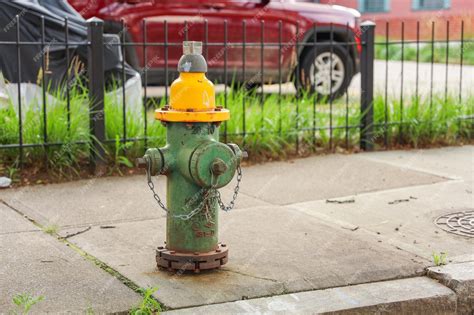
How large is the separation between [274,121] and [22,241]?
130 inches

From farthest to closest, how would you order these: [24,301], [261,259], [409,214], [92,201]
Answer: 1. [92,201]
2. [409,214]
3. [261,259]
4. [24,301]

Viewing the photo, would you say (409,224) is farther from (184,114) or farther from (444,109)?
(444,109)

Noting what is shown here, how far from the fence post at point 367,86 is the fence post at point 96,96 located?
2.56 m

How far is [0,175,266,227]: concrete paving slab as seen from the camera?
5.30m

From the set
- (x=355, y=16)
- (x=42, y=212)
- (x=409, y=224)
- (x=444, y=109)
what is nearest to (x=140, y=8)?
(x=355, y=16)

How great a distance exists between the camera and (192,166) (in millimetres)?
4043

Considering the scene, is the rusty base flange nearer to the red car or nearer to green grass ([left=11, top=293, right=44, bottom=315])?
green grass ([left=11, top=293, right=44, bottom=315])

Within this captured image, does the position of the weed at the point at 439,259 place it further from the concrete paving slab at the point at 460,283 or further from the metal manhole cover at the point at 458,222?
the metal manhole cover at the point at 458,222

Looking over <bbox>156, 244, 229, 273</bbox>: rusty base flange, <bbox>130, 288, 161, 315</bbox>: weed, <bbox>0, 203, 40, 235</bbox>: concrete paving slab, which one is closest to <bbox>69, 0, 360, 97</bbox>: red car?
<bbox>0, 203, 40, 235</bbox>: concrete paving slab

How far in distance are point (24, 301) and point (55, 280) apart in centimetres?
39

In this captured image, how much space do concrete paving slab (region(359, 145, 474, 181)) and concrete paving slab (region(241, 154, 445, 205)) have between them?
163mm

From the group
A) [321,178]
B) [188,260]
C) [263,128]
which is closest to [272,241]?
[188,260]

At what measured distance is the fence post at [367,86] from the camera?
25.5ft

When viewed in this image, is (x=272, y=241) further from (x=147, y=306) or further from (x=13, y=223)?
(x=13, y=223)
